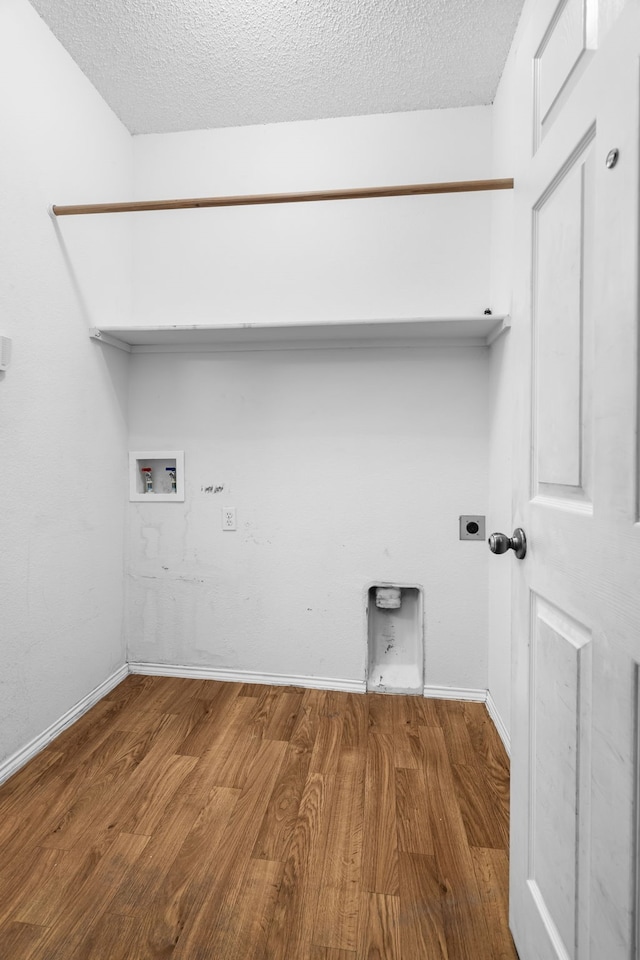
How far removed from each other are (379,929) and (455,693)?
3.98 ft

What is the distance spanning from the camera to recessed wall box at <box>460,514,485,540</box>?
221 cm

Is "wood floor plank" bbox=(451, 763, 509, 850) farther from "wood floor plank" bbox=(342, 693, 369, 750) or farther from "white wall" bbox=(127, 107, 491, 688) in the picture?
"white wall" bbox=(127, 107, 491, 688)

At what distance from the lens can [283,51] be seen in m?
1.90

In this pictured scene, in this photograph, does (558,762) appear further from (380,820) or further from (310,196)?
(310,196)

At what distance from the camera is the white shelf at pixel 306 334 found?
1950mm

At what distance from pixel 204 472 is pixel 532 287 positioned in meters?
1.75

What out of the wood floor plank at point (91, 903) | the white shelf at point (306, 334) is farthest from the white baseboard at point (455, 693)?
the white shelf at point (306, 334)

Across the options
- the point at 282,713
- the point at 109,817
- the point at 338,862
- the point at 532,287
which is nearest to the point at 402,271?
the point at 532,287

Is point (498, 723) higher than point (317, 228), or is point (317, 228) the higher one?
point (317, 228)

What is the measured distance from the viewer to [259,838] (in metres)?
1.40

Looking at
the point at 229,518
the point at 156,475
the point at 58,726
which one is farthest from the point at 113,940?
the point at 156,475

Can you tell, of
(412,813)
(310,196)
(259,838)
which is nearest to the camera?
(259,838)

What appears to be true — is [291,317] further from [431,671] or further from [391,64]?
[431,671]

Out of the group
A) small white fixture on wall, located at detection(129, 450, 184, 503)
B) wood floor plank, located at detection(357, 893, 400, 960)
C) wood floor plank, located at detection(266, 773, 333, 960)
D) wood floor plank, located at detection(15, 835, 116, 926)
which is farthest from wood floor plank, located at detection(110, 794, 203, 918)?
small white fixture on wall, located at detection(129, 450, 184, 503)
